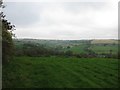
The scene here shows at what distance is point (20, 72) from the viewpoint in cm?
2055

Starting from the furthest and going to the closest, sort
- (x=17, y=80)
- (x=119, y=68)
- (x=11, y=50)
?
(x=119, y=68) < (x=11, y=50) < (x=17, y=80)

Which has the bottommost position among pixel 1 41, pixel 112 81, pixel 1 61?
pixel 112 81

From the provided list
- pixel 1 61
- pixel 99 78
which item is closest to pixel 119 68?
pixel 99 78

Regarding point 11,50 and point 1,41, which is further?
point 11,50

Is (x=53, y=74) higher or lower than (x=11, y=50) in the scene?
lower

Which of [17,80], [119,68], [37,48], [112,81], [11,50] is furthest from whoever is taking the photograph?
[37,48]

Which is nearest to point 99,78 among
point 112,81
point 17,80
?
point 112,81

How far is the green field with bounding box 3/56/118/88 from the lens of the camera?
17920mm

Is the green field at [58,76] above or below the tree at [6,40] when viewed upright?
below

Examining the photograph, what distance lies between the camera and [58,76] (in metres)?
20.0

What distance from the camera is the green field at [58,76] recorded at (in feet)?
58.8

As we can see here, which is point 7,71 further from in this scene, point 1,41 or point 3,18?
point 3,18

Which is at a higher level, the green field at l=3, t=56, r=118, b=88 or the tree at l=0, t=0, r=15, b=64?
the tree at l=0, t=0, r=15, b=64

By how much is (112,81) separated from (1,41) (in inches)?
336
